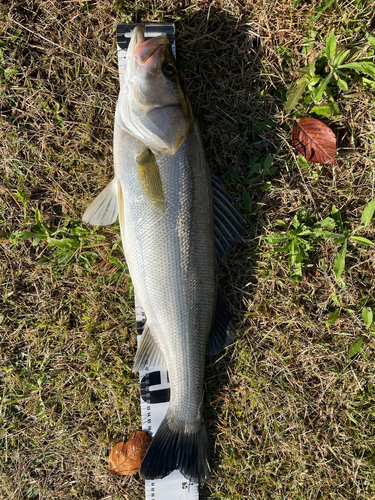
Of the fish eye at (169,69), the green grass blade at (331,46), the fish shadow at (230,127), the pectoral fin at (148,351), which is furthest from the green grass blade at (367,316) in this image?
the fish eye at (169,69)

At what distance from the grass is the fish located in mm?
377

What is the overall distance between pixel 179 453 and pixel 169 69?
256 centimetres

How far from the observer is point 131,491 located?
259cm

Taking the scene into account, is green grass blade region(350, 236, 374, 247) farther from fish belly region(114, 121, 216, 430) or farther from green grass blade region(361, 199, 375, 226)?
fish belly region(114, 121, 216, 430)

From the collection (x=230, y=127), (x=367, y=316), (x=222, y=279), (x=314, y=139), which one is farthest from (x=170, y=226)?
(x=367, y=316)

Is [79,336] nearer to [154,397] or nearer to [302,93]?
[154,397]

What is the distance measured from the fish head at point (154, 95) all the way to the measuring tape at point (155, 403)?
44 cm

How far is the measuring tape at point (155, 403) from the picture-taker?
249 centimetres

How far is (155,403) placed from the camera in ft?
8.44

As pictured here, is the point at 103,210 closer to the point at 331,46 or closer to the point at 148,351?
the point at 148,351

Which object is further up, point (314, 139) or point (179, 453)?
point (314, 139)

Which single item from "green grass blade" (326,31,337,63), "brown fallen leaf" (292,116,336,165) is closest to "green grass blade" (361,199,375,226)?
"brown fallen leaf" (292,116,336,165)

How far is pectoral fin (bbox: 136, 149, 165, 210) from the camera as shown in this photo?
2057 millimetres

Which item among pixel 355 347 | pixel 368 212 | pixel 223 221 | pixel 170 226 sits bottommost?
pixel 355 347
